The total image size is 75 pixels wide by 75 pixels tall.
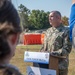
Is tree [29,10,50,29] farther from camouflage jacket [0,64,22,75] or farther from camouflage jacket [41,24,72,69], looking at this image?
camouflage jacket [0,64,22,75]

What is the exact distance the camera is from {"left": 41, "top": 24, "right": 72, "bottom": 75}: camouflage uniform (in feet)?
13.7

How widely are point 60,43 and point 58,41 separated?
2.0 inches

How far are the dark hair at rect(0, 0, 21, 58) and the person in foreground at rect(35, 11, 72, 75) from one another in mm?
3222

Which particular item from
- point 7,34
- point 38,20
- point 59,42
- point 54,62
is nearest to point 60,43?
point 59,42

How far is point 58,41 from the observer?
4.18 meters

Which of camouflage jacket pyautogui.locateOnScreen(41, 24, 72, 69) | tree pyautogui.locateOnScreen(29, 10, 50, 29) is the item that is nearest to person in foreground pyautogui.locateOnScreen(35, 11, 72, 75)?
camouflage jacket pyautogui.locateOnScreen(41, 24, 72, 69)

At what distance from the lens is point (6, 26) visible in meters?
0.92

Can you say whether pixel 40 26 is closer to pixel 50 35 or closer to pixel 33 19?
pixel 33 19

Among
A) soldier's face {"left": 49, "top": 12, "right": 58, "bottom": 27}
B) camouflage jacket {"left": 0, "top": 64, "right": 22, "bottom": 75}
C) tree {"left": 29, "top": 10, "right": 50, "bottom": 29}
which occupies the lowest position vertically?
tree {"left": 29, "top": 10, "right": 50, "bottom": 29}

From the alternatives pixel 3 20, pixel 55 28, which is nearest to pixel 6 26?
pixel 3 20

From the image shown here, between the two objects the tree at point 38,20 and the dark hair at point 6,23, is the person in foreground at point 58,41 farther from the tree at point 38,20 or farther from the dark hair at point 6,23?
the tree at point 38,20

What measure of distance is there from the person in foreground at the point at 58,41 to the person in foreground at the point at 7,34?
10.6ft

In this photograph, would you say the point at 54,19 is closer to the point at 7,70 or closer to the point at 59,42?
the point at 59,42

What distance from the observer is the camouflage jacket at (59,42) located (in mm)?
4180
